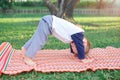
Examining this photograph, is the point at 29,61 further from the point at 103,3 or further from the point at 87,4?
the point at 87,4

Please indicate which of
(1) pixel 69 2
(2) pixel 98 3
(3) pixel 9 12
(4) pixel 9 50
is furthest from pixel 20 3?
(4) pixel 9 50

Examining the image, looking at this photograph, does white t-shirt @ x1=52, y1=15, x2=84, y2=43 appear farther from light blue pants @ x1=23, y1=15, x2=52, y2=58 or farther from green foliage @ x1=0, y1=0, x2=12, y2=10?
green foliage @ x1=0, y1=0, x2=12, y2=10

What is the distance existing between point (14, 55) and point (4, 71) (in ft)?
2.90

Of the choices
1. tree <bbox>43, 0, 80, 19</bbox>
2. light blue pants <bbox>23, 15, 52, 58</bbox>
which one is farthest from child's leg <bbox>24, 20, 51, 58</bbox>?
tree <bbox>43, 0, 80, 19</bbox>

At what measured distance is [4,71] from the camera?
3969 mm

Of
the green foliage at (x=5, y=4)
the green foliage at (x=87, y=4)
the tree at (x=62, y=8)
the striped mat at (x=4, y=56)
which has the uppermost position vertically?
the striped mat at (x=4, y=56)

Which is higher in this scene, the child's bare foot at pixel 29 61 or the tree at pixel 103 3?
the child's bare foot at pixel 29 61

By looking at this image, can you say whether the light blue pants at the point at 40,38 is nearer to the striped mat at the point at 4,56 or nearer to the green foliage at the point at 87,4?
the striped mat at the point at 4,56

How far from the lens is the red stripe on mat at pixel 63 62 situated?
412 centimetres

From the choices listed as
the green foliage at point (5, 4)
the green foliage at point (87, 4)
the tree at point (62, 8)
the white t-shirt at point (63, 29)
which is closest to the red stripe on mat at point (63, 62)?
the white t-shirt at point (63, 29)

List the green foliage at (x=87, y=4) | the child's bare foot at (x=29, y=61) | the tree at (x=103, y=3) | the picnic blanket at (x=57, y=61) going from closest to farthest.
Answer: the picnic blanket at (x=57, y=61) < the child's bare foot at (x=29, y=61) < the tree at (x=103, y=3) < the green foliage at (x=87, y=4)

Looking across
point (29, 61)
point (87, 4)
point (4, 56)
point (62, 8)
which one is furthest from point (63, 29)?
point (87, 4)

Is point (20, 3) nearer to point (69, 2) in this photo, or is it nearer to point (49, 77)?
point (69, 2)

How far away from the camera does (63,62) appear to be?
4.46m
